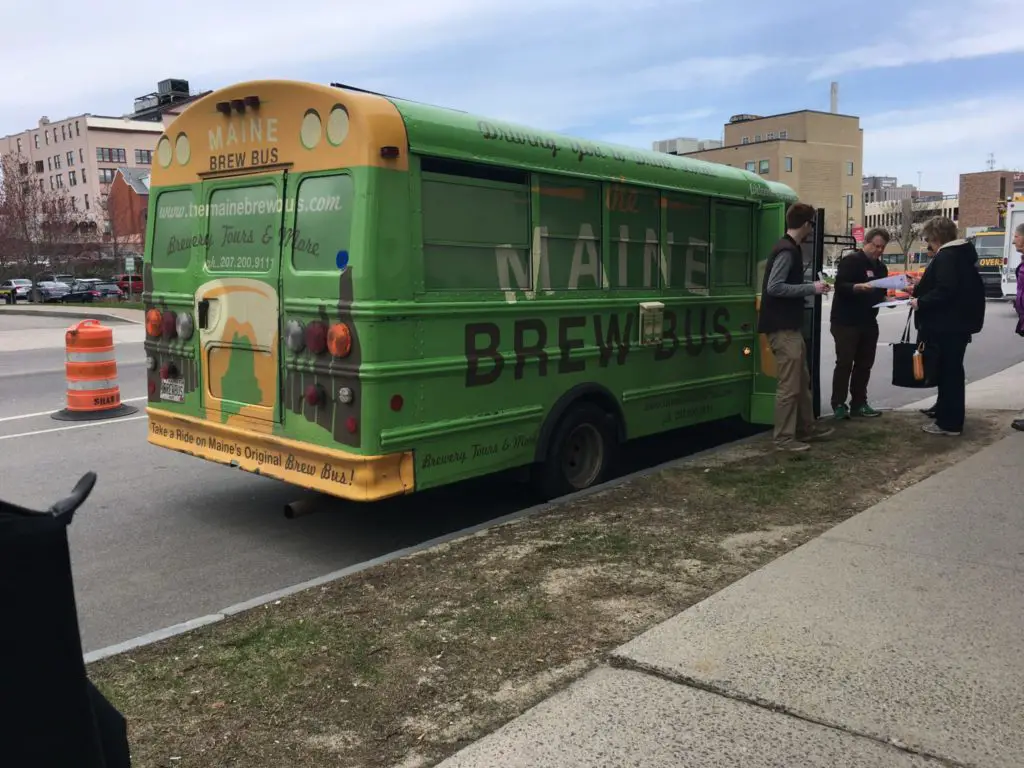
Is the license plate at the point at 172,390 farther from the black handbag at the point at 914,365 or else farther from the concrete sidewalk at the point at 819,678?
the black handbag at the point at 914,365

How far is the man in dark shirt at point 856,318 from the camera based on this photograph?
8227 mm

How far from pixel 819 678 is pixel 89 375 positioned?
8957mm

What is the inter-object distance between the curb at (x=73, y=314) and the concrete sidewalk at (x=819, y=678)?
25324 mm

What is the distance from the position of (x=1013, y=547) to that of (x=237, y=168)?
4941 mm

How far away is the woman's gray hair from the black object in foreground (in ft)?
24.5

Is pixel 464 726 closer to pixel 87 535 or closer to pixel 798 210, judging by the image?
pixel 87 535

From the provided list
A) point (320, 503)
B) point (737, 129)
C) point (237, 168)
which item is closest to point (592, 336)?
point (320, 503)

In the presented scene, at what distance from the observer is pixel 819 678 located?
3.29 metres

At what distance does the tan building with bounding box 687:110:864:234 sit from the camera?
294 feet

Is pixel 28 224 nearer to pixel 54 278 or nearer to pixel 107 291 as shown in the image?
pixel 107 291

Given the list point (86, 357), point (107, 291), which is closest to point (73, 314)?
point (107, 291)

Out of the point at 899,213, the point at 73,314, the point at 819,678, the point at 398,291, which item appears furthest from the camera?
the point at 899,213

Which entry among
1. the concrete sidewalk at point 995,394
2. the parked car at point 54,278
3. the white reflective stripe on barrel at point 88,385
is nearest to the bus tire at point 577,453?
the concrete sidewalk at point 995,394

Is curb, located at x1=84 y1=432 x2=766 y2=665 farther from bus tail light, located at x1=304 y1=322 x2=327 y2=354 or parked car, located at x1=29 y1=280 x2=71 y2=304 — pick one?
parked car, located at x1=29 y1=280 x2=71 y2=304
